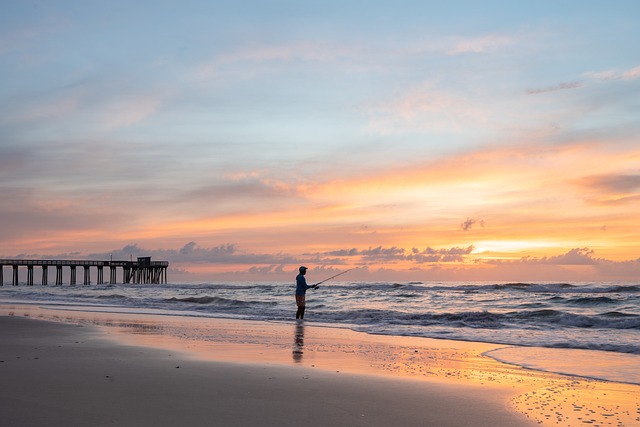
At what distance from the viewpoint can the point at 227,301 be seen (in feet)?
118

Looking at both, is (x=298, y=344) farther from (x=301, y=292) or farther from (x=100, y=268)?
(x=100, y=268)

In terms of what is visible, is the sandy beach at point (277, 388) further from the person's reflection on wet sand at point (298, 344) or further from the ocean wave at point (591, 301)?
the ocean wave at point (591, 301)

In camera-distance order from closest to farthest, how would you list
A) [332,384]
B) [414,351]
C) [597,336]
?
[332,384] < [414,351] < [597,336]

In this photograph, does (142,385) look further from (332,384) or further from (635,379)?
(635,379)

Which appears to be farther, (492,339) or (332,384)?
(492,339)

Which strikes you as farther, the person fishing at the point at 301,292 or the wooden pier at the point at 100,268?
the wooden pier at the point at 100,268

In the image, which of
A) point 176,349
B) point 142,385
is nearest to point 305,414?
point 142,385

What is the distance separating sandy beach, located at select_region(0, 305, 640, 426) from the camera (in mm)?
6062

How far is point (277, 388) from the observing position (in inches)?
298

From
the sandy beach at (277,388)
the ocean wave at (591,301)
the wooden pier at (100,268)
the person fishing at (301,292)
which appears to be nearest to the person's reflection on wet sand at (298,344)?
the sandy beach at (277,388)

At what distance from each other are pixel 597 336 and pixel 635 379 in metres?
7.71

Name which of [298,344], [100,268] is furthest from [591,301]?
[100,268]

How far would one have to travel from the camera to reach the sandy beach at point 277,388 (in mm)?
6062

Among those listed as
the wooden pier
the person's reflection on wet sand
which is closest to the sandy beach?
the person's reflection on wet sand
